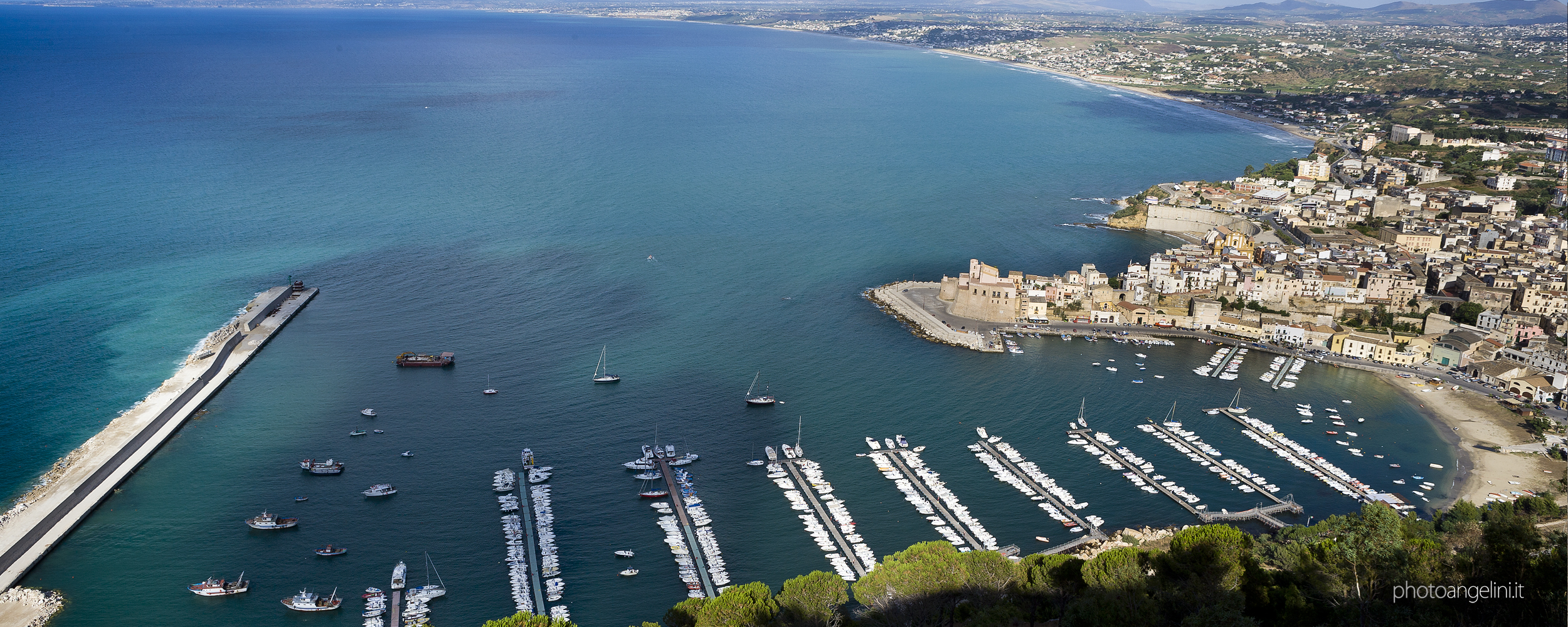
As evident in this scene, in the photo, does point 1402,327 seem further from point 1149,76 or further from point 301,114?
point 1149,76

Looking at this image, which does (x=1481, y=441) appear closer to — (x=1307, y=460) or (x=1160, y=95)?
(x=1307, y=460)

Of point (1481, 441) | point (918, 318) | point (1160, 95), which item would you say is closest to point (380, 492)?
point (918, 318)

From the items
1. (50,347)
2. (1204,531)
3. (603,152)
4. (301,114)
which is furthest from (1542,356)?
(301,114)

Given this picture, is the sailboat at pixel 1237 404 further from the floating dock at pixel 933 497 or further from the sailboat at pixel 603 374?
the sailboat at pixel 603 374

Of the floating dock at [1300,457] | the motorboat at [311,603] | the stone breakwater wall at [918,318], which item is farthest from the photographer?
the stone breakwater wall at [918,318]

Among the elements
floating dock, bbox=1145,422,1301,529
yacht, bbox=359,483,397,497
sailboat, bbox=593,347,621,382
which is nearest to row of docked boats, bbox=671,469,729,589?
sailboat, bbox=593,347,621,382

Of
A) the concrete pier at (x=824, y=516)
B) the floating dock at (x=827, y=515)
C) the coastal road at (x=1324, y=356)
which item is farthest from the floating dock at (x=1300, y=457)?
the concrete pier at (x=824, y=516)

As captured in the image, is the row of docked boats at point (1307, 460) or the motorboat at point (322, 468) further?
the row of docked boats at point (1307, 460)
